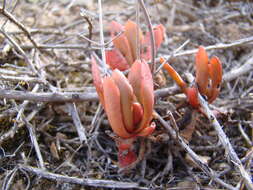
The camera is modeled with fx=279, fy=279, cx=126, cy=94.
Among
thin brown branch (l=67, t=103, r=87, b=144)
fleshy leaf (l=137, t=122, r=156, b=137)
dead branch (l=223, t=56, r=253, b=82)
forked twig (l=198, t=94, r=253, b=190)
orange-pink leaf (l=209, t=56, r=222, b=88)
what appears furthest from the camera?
dead branch (l=223, t=56, r=253, b=82)

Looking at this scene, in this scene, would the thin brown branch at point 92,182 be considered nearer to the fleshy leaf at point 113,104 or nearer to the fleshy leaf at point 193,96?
the fleshy leaf at point 113,104

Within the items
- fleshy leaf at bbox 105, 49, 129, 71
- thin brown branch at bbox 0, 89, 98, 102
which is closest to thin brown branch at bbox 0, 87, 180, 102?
thin brown branch at bbox 0, 89, 98, 102

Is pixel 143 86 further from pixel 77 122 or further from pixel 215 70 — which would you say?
pixel 77 122

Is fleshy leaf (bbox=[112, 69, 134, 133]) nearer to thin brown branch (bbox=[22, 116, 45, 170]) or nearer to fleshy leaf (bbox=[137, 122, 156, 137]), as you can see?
fleshy leaf (bbox=[137, 122, 156, 137])

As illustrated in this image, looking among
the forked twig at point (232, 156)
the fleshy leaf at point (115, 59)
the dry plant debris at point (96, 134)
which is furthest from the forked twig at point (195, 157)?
the fleshy leaf at point (115, 59)

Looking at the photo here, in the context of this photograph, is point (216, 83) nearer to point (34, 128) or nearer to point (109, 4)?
point (34, 128)

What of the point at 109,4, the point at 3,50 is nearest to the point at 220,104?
the point at 3,50
